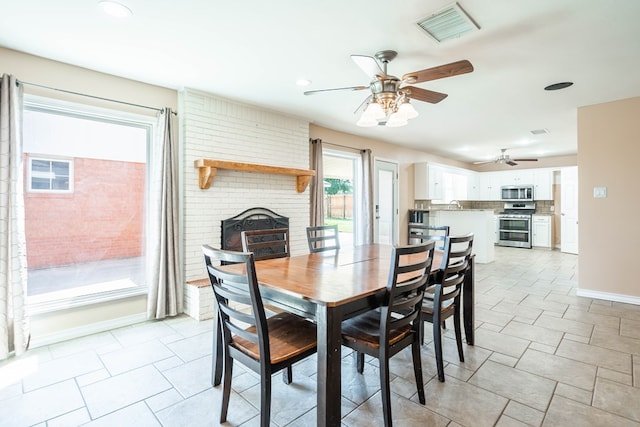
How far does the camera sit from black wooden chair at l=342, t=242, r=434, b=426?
167cm

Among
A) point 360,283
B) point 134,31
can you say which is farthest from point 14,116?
point 360,283

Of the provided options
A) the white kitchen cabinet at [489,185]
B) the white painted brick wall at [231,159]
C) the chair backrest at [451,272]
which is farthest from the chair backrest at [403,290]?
the white kitchen cabinet at [489,185]

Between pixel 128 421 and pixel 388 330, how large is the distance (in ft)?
5.06

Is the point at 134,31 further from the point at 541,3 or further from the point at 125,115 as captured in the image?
the point at 541,3

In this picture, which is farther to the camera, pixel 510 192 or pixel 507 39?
pixel 510 192

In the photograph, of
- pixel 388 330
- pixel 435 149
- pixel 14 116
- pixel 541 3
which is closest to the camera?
pixel 388 330

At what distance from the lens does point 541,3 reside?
1.93 m

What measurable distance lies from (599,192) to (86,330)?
5.87 m

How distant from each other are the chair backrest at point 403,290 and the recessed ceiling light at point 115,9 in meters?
2.24

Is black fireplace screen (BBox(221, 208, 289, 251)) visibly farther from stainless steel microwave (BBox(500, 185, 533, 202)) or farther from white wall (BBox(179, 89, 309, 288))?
stainless steel microwave (BBox(500, 185, 533, 202))

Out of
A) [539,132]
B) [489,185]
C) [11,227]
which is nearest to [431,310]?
[11,227]

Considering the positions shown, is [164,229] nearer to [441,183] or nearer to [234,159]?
[234,159]

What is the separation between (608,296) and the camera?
12.7ft

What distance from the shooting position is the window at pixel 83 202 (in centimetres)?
277
